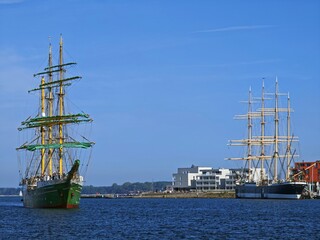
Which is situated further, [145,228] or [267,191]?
[267,191]

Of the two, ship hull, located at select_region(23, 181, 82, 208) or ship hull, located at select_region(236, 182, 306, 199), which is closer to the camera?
ship hull, located at select_region(23, 181, 82, 208)

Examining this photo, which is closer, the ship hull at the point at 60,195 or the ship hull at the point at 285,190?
the ship hull at the point at 60,195

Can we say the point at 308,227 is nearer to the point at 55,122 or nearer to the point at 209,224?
the point at 209,224

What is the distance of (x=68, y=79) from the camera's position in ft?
383

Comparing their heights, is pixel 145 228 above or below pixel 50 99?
below

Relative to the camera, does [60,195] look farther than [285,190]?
No

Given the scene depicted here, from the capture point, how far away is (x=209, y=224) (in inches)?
3150

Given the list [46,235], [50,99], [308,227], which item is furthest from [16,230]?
[50,99]

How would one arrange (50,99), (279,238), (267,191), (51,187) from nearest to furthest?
(279,238) → (51,187) → (50,99) → (267,191)

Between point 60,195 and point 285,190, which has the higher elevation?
point 285,190

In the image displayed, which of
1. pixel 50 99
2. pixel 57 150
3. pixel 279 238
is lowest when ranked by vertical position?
pixel 279 238

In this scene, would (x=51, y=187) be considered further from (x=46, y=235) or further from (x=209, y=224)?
(x=46, y=235)

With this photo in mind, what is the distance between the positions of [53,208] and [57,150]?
48.5ft

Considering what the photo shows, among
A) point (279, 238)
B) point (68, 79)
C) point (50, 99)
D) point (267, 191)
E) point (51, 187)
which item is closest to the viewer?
point (279, 238)
